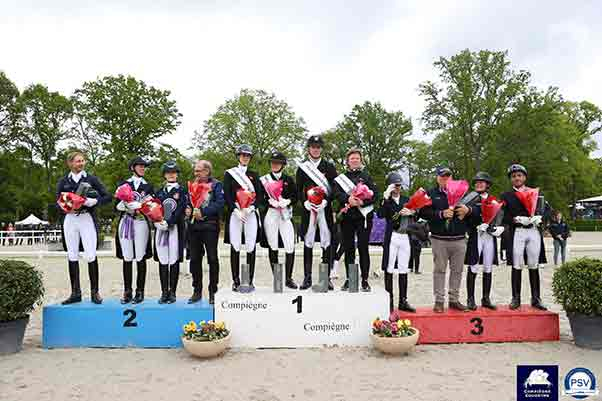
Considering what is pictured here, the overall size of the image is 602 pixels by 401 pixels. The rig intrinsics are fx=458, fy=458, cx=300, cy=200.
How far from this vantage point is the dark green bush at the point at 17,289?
545 centimetres

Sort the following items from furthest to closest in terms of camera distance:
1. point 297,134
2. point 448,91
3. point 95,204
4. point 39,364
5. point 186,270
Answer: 1. point 297,134
2. point 448,91
3. point 186,270
4. point 95,204
5. point 39,364

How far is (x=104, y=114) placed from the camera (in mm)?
30438

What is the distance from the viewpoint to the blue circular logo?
4223 millimetres

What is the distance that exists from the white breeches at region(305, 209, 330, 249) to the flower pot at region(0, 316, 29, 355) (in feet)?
12.3

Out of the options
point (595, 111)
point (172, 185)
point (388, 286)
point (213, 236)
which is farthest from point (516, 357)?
point (595, 111)

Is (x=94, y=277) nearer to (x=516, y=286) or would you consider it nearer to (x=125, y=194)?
(x=125, y=194)

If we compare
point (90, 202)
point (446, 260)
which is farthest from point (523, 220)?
point (90, 202)

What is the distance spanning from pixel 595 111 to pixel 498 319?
5073cm

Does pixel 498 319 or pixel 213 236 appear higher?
pixel 213 236

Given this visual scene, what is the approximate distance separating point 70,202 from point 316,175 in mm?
3171

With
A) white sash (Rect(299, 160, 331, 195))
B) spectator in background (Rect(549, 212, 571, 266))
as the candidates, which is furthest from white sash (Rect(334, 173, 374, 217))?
spectator in background (Rect(549, 212, 571, 266))

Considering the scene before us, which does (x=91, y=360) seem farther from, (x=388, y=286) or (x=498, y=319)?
(x=498, y=319)

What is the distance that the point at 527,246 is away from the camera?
611 centimetres

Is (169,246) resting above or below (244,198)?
below
